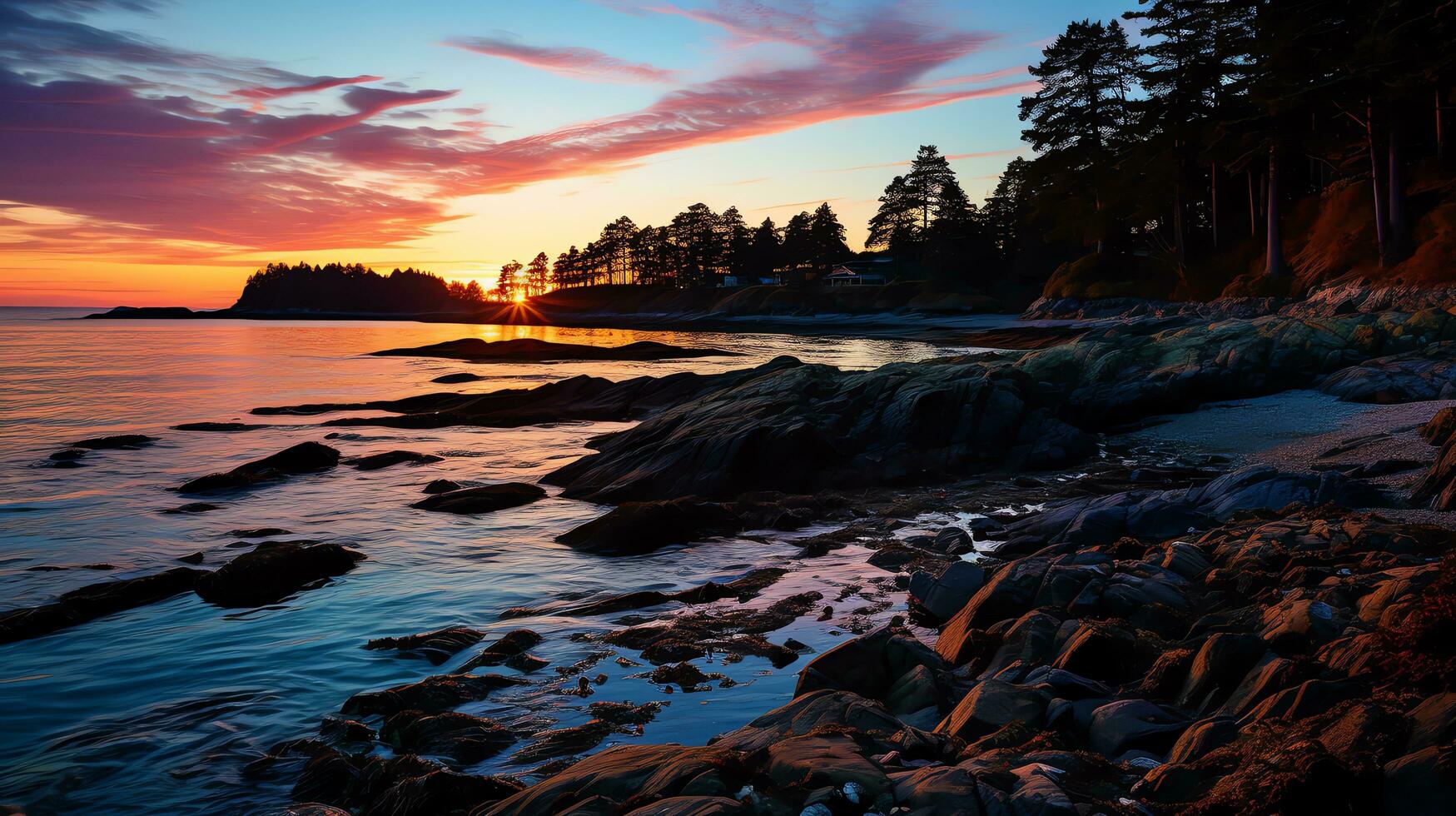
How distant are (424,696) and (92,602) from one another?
6.17 metres

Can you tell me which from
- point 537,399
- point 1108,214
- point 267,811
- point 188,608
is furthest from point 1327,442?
point 1108,214

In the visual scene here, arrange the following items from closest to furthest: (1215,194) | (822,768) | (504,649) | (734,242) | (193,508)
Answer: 1. (822,768)
2. (504,649)
3. (193,508)
4. (1215,194)
5. (734,242)

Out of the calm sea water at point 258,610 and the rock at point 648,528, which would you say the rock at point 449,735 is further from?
the rock at point 648,528

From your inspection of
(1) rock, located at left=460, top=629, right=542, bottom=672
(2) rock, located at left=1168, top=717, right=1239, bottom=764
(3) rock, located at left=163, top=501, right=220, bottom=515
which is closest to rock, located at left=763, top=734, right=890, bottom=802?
(2) rock, located at left=1168, top=717, right=1239, bottom=764

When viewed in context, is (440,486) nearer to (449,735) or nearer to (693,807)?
(449,735)

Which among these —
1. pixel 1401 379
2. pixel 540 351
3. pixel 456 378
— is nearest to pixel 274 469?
pixel 456 378

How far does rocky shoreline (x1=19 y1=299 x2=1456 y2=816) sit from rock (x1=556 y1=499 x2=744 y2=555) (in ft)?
0.15

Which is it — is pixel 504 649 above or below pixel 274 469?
below

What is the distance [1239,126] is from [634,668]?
5150cm

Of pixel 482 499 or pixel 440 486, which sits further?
pixel 440 486

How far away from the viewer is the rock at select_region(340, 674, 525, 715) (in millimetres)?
6969

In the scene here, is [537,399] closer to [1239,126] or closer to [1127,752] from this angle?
[1127,752]

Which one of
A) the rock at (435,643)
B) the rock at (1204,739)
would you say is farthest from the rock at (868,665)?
the rock at (435,643)

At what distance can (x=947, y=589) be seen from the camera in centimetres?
847
